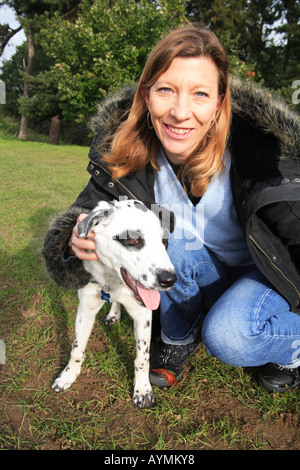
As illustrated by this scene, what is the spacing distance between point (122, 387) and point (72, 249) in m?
1.02

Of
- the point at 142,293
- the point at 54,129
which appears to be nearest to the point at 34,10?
the point at 54,129

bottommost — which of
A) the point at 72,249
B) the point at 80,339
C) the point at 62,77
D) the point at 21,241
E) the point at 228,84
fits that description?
the point at 21,241

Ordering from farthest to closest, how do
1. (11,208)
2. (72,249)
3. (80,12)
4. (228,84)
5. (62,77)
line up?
(80,12) → (62,77) → (11,208) → (72,249) → (228,84)

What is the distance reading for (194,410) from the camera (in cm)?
221

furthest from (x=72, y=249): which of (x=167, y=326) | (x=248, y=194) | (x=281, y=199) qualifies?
(x=281, y=199)

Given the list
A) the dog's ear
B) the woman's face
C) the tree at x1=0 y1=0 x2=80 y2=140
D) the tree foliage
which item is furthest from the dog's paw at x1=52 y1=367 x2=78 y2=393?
the tree at x1=0 y1=0 x2=80 y2=140

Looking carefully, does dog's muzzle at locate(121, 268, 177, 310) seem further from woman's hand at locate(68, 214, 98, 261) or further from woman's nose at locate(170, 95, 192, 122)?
woman's nose at locate(170, 95, 192, 122)

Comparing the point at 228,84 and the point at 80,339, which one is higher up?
the point at 228,84

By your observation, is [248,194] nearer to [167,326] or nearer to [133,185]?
[133,185]

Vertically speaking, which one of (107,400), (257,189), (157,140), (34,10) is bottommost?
(107,400)

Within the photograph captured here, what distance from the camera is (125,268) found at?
188cm

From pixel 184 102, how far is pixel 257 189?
0.64 meters

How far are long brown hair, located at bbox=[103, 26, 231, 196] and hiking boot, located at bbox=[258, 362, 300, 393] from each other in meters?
1.33

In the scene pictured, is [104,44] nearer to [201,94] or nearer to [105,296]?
[201,94]
